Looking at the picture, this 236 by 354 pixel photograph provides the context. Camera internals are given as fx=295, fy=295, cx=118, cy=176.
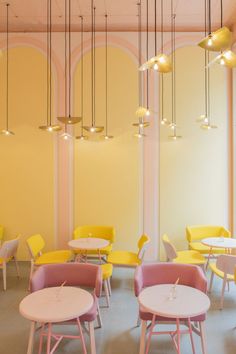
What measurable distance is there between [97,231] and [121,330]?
8.58ft

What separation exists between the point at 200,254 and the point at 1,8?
6061mm

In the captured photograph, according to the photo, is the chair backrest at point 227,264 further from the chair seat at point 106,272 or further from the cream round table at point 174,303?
the chair seat at point 106,272

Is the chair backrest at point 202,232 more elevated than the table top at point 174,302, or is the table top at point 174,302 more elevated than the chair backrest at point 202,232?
the chair backrest at point 202,232

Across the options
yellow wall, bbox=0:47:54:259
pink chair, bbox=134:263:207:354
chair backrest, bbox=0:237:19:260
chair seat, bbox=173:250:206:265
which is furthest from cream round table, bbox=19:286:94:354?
yellow wall, bbox=0:47:54:259

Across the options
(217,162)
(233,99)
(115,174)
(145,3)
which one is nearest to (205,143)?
(217,162)

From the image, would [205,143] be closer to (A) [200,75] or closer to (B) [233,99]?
(B) [233,99]

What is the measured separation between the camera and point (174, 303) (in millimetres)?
2859

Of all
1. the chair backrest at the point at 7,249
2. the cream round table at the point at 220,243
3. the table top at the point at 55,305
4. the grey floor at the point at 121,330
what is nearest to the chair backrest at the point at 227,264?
the grey floor at the point at 121,330

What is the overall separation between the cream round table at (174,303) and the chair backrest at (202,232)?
9.60ft

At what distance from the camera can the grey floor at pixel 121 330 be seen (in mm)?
3393

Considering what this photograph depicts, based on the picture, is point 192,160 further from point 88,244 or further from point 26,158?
point 26,158

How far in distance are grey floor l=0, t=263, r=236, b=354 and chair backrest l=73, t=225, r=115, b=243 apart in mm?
1287

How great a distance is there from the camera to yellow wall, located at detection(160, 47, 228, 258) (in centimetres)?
647

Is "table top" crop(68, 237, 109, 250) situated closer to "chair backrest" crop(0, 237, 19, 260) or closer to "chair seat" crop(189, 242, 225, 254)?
"chair backrest" crop(0, 237, 19, 260)
